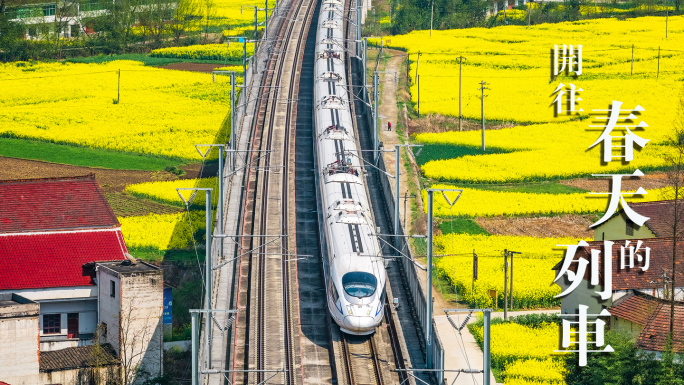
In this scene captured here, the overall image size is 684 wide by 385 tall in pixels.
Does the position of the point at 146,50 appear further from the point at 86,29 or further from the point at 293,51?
the point at 293,51

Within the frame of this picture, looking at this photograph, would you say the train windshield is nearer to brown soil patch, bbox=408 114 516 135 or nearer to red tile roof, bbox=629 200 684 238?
red tile roof, bbox=629 200 684 238

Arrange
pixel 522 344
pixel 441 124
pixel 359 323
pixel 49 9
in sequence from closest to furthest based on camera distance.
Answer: pixel 359 323 < pixel 522 344 < pixel 441 124 < pixel 49 9

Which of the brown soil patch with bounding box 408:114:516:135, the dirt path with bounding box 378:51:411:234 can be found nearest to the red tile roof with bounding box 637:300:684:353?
the dirt path with bounding box 378:51:411:234

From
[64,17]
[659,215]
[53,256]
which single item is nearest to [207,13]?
[64,17]

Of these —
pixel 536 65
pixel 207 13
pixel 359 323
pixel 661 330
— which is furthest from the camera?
pixel 207 13

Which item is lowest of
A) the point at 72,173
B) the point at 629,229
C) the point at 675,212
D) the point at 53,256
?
the point at 53,256

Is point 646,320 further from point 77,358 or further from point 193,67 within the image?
point 193,67

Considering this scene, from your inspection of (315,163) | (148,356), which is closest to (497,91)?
(315,163)
